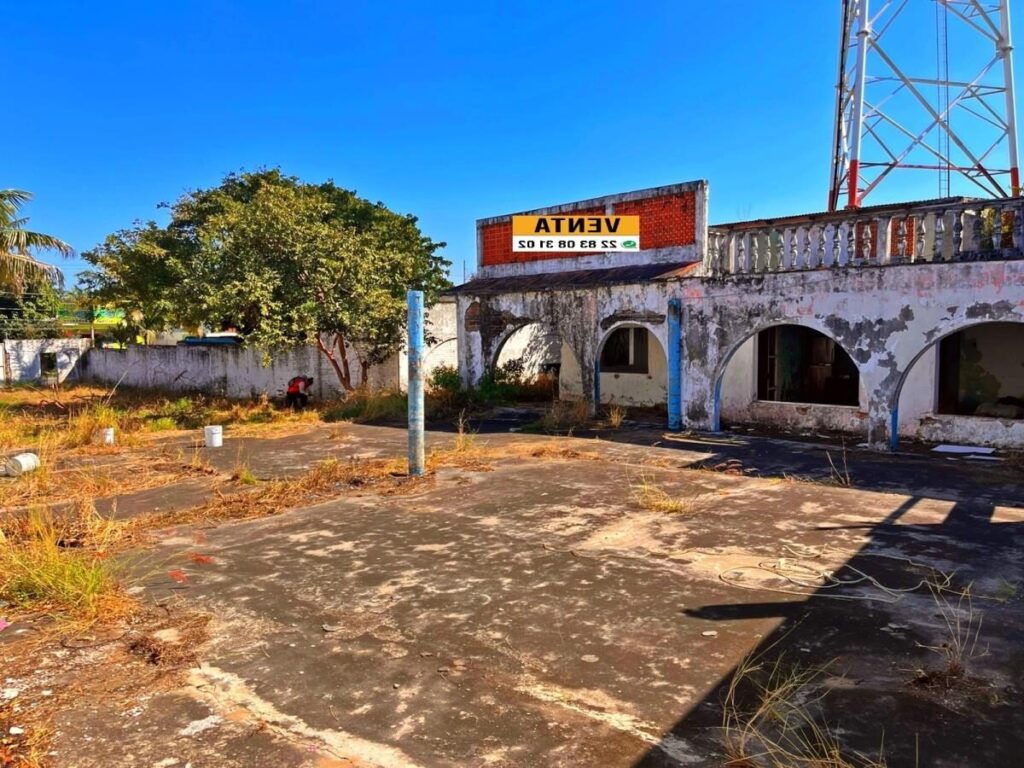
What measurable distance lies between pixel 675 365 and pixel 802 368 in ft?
9.69

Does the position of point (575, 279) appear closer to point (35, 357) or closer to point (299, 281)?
point (299, 281)

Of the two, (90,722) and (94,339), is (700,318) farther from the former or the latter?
(94,339)

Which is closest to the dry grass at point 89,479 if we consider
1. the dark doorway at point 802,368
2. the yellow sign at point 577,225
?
the yellow sign at point 577,225

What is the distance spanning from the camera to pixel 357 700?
3.55 m

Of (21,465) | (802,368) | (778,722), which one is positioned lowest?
(778,722)

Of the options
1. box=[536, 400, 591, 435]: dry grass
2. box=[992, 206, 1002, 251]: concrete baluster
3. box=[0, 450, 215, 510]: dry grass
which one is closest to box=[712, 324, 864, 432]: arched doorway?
box=[536, 400, 591, 435]: dry grass

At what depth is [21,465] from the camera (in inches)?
359

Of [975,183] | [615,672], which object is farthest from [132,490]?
[975,183]

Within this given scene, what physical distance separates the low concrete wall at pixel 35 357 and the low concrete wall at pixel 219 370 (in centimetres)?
54

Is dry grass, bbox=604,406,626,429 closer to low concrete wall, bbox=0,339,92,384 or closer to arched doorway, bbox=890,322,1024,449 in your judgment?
arched doorway, bbox=890,322,1024,449

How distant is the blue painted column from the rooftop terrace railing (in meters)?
1.06

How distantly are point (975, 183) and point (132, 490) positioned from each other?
1679 cm

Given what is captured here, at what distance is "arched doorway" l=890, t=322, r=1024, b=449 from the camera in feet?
34.6

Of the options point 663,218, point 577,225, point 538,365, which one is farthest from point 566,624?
point 538,365
